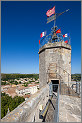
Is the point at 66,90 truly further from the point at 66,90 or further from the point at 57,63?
the point at 57,63

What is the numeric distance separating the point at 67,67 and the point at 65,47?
1.77m

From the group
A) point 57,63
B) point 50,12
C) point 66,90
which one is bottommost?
point 66,90

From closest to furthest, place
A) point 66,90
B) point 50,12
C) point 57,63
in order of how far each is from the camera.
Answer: point 66,90 < point 57,63 < point 50,12

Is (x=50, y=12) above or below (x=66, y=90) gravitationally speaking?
above

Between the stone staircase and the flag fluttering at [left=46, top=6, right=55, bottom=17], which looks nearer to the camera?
the stone staircase

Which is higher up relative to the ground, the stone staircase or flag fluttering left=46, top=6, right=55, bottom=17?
flag fluttering left=46, top=6, right=55, bottom=17

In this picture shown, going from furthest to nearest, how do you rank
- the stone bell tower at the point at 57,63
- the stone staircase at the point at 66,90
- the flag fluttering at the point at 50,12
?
the flag fluttering at the point at 50,12 < the stone bell tower at the point at 57,63 < the stone staircase at the point at 66,90

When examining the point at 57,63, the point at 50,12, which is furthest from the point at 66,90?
the point at 50,12

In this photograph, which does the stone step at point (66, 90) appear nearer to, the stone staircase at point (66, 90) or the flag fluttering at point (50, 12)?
the stone staircase at point (66, 90)

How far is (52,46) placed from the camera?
6168mm

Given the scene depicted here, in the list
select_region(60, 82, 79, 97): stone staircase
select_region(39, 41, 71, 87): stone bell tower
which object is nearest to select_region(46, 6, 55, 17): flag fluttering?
select_region(39, 41, 71, 87): stone bell tower

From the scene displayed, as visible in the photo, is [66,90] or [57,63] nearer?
[66,90]

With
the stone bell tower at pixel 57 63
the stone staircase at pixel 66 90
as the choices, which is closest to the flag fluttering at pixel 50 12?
the stone bell tower at pixel 57 63

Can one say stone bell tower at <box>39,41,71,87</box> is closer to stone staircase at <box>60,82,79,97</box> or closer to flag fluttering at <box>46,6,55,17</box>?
stone staircase at <box>60,82,79,97</box>
